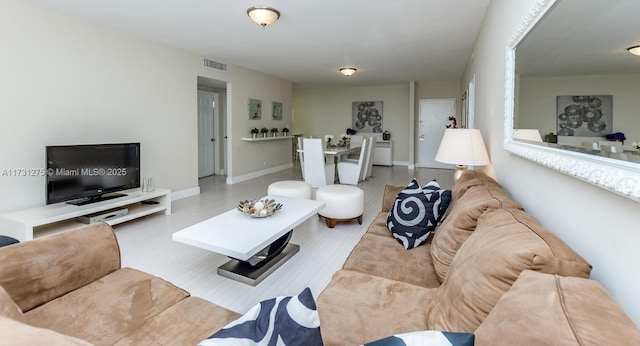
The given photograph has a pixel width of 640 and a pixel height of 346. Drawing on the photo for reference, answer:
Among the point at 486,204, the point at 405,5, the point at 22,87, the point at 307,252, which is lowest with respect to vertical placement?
the point at 307,252

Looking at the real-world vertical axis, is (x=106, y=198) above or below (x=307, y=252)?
above

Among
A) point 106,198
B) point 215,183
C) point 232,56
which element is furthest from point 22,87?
point 215,183

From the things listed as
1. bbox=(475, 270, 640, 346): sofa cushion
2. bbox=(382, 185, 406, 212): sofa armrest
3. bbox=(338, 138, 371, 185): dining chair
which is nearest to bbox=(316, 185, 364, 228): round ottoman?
bbox=(382, 185, 406, 212): sofa armrest

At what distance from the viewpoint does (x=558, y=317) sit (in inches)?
24.5

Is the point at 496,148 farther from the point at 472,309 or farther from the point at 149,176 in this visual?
the point at 149,176

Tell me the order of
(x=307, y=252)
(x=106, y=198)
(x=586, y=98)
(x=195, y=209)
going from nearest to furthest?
(x=586, y=98)
(x=307, y=252)
(x=106, y=198)
(x=195, y=209)

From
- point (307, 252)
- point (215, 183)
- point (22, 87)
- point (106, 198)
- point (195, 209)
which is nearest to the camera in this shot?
point (307, 252)

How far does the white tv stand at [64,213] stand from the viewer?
2.95m

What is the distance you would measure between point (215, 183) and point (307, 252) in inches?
169

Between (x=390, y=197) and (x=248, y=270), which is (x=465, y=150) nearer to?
(x=390, y=197)

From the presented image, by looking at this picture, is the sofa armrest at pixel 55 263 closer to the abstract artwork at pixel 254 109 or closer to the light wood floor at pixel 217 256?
the light wood floor at pixel 217 256

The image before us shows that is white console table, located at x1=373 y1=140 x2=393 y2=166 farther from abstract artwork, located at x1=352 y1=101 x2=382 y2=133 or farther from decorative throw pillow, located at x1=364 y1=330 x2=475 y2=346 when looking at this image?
decorative throw pillow, located at x1=364 y1=330 x2=475 y2=346

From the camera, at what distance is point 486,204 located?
1.54 metres

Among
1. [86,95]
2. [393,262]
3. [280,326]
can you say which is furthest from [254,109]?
[280,326]
